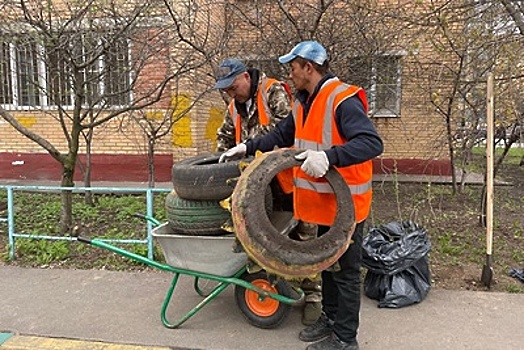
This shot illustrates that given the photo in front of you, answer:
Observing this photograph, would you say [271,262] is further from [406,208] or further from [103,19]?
[406,208]

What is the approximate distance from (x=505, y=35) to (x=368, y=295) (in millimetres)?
3092

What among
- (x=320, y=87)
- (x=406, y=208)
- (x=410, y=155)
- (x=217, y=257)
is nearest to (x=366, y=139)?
(x=320, y=87)

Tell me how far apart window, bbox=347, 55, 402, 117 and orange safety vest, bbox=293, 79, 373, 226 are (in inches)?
135

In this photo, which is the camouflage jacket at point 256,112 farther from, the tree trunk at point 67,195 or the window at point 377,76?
the window at point 377,76

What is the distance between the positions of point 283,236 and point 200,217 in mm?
789

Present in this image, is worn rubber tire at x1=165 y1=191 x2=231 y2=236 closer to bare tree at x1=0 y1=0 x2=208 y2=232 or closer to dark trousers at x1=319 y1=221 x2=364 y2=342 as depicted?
dark trousers at x1=319 y1=221 x2=364 y2=342

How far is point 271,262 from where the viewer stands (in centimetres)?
271

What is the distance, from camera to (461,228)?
6008 millimetres

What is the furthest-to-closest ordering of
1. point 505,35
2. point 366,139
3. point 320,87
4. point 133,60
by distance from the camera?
1. point 133,60
2. point 505,35
3. point 320,87
4. point 366,139

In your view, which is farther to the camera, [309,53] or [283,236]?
[309,53]

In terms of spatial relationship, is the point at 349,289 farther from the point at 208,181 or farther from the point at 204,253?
the point at 208,181

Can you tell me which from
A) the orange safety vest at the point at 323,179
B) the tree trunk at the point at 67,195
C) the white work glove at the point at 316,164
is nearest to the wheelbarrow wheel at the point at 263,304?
the orange safety vest at the point at 323,179

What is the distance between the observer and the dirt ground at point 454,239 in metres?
4.45

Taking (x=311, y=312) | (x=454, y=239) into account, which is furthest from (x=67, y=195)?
(x=454, y=239)
